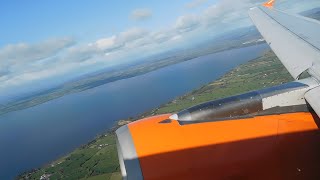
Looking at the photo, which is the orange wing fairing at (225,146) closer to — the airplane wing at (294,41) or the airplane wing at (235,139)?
the airplane wing at (235,139)

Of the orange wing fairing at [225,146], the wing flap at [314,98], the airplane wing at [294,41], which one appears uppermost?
the airplane wing at [294,41]

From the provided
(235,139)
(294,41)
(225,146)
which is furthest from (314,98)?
(294,41)

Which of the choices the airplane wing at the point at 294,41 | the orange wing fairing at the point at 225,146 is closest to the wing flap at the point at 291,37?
the airplane wing at the point at 294,41

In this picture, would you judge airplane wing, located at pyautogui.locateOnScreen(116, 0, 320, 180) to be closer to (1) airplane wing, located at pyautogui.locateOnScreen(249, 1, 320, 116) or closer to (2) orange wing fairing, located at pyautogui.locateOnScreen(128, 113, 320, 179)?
Result: (2) orange wing fairing, located at pyautogui.locateOnScreen(128, 113, 320, 179)

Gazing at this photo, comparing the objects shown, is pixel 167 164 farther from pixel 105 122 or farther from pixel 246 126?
pixel 105 122

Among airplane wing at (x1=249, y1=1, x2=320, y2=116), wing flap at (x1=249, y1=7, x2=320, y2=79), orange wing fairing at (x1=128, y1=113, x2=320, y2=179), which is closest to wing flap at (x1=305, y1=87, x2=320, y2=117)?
airplane wing at (x1=249, y1=1, x2=320, y2=116)

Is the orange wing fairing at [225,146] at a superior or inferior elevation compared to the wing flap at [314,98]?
inferior

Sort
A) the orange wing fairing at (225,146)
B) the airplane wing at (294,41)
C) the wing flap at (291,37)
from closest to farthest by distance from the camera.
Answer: the orange wing fairing at (225,146) → the airplane wing at (294,41) → the wing flap at (291,37)
